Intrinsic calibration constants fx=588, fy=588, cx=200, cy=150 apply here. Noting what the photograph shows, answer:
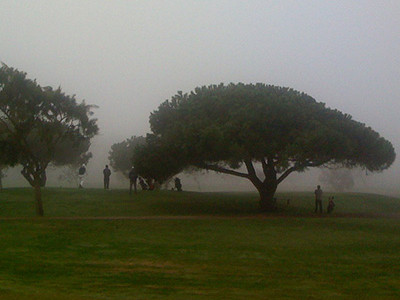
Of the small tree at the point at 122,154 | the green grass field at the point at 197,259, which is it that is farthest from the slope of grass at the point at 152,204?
the small tree at the point at 122,154

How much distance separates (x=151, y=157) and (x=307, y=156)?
1068 centimetres

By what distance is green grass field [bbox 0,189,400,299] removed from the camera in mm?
12586

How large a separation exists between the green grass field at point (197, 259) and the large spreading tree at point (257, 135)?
20.1 ft

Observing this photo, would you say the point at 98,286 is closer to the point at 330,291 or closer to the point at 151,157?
the point at 330,291

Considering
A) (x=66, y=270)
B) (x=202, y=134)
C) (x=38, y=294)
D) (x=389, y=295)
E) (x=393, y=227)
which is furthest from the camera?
(x=202, y=134)

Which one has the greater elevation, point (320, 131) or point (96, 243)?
point (320, 131)

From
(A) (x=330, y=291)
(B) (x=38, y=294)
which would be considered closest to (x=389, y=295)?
(A) (x=330, y=291)

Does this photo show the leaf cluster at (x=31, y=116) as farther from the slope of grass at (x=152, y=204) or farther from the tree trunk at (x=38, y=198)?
the slope of grass at (x=152, y=204)

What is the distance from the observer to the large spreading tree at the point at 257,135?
37938mm

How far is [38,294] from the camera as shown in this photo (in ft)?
37.9

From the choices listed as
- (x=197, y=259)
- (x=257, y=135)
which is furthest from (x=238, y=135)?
(x=197, y=259)

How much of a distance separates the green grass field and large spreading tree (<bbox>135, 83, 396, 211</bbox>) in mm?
6140

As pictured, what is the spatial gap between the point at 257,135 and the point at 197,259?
841 inches

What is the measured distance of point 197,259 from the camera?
17594 millimetres
